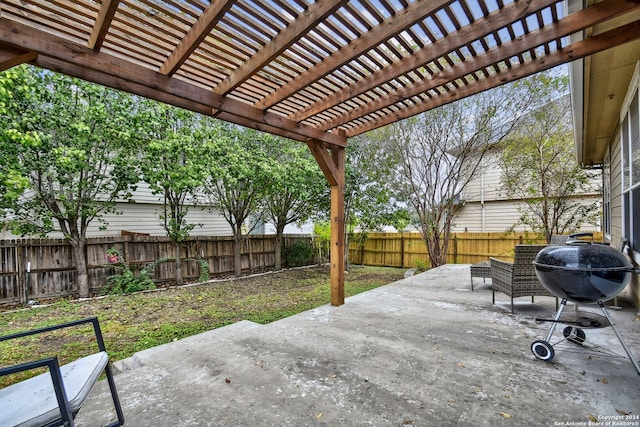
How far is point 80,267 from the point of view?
6.01 metres

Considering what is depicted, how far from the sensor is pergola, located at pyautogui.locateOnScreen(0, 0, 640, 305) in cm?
208

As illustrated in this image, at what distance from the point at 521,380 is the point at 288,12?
3214 millimetres

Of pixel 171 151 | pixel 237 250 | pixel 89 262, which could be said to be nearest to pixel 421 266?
pixel 237 250

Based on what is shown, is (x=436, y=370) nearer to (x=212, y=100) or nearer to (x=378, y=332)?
(x=378, y=332)

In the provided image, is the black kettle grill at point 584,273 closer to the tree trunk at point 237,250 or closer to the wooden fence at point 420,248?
the tree trunk at point 237,250

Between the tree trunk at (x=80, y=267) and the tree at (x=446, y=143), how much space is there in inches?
292

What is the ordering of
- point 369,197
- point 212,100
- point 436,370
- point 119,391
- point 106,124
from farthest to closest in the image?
point 369,197
point 106,124
point 212,100
point 436,370
point 119,391

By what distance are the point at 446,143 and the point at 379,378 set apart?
6720 mm

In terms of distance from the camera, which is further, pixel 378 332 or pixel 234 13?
pixel 378 332

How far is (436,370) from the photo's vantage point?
2.53 meters

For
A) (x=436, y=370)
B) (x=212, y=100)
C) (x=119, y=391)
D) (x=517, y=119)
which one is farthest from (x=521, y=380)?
(x=517, y=119)

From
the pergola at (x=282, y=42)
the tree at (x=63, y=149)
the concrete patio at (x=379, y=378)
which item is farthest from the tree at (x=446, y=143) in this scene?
the tree at (x=63, y=149)

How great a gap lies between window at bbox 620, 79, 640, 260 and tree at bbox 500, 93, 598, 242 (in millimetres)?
3226

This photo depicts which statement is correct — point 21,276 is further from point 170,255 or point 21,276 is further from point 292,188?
point 292,188
